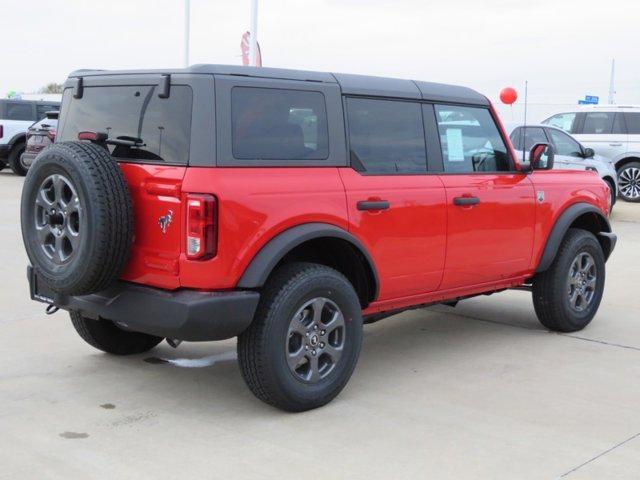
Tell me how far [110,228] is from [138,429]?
1.01 metres

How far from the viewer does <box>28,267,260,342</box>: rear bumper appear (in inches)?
161

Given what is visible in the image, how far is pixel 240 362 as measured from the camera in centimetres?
441

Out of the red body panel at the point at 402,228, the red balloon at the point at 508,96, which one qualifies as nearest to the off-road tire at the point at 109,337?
the red body panel at the point at 402,228

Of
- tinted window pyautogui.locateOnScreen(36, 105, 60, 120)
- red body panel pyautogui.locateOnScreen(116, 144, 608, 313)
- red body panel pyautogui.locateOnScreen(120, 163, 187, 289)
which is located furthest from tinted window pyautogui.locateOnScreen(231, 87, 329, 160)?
tinted window pyautogui.locateOnScreen(36, 105, 60, 120)

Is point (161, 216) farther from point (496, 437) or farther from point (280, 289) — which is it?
point (496, 437)

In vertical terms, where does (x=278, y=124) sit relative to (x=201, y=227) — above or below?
above

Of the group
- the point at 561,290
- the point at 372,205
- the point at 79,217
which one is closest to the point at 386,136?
the point at 372,205

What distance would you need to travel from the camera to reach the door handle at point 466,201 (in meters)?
5.36

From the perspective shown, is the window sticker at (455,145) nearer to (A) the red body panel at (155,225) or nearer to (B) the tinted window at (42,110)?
(A) the red body panel at (155,225)

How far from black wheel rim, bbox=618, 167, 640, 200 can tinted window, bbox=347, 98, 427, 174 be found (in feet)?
42.8

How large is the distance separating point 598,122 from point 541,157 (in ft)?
40.4

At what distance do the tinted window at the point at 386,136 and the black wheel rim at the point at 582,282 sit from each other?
1807 millimetres

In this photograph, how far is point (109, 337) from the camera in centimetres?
546

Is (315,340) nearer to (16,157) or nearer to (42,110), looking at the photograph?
(16,157)
